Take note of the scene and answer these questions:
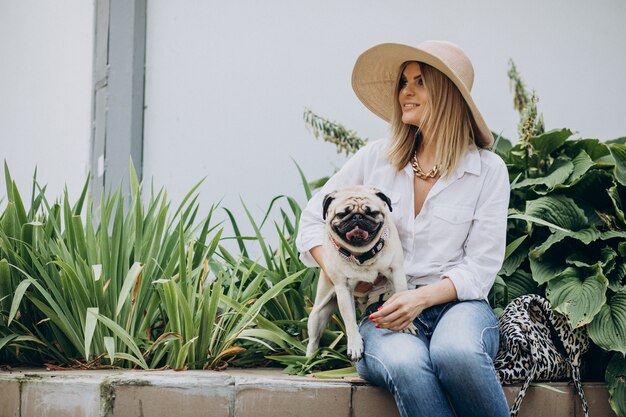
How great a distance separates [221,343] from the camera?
3.35m

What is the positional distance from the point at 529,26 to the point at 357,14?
46.7 inches

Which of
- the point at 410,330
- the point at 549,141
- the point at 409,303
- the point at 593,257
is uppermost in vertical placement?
the point at 549,141

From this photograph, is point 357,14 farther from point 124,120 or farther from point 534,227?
point 534,227

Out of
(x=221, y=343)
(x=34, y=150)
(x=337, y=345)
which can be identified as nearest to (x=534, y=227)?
(x=337, y=345)

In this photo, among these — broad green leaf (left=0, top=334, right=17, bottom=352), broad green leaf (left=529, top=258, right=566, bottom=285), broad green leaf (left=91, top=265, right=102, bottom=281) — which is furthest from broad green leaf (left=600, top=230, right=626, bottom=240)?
broad green leaf (left=0, top=334, right=17, bottom=352)

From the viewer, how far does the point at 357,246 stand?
2.77 m

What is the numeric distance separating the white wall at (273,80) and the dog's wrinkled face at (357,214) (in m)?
2.31

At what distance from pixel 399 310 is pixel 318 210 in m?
0.59

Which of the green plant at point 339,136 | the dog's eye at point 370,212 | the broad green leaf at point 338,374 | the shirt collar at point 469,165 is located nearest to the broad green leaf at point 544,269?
the shirt collar at point 469,165

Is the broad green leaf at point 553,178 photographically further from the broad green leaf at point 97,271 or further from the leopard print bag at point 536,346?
the broad green leaf at point 97,271

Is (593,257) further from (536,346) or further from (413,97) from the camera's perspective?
(413,97)

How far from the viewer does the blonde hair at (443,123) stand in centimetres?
300

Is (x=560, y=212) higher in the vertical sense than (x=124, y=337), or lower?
higher

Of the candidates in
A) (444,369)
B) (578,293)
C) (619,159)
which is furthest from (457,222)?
(619,159)
